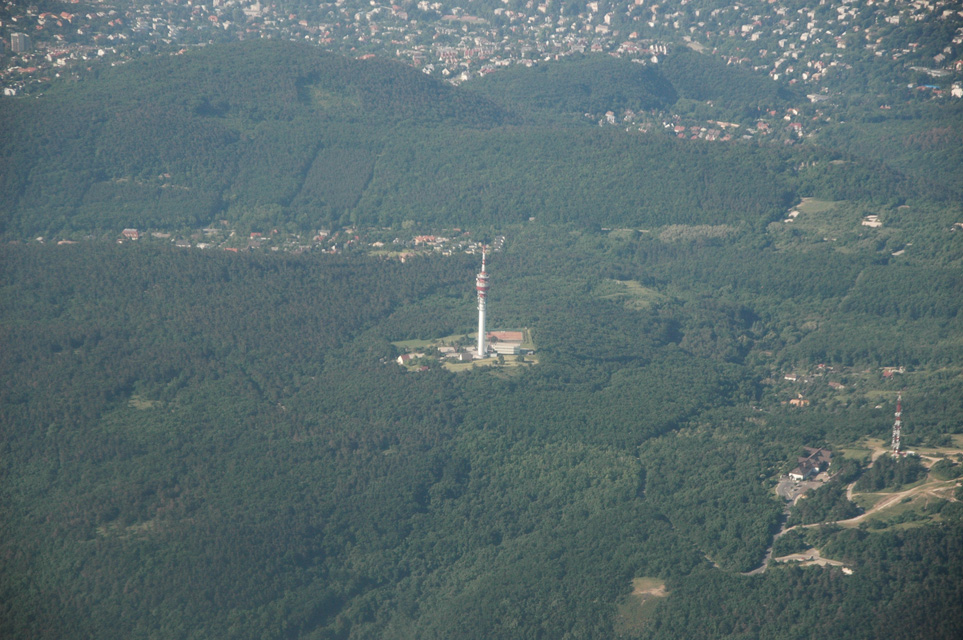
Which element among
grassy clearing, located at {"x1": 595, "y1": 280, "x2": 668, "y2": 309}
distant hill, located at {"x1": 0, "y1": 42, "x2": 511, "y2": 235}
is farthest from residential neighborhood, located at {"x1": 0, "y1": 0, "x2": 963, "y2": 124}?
grassy clearing, located at {"x1": 595, "y1": 280, "x2": 668, "y2": 309}

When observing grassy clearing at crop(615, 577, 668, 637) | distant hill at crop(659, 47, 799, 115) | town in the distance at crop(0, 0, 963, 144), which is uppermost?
town in the distance at crop(0, 0, 963, 144)

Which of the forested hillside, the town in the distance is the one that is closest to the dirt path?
the forested hillside

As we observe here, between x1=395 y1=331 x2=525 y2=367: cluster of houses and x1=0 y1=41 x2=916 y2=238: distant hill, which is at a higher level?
x1=0 y1=41 x2=916 y2=238: distant hill

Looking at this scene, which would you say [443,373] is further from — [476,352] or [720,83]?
[720,83]

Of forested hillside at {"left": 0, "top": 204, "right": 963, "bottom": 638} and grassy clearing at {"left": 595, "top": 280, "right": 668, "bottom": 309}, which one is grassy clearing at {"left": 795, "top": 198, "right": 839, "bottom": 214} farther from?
grassy clearing at {"left": 595, "top": 280, "right": 668, "bottom": 309}

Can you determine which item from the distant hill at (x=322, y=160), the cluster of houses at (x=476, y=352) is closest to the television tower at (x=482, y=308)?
the cluster of houses at (x=476, y=352)

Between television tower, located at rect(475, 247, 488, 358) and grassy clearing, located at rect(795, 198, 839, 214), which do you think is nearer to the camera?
television tower, located at rect(475, 247, 488, 358)

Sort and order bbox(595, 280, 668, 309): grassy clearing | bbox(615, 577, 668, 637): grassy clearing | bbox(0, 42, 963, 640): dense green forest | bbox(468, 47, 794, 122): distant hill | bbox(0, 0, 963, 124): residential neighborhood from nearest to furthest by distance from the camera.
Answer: bbox(615, 577, 668, 637): grassy clearing → bbox(0, 42, 963, 640): dense green forest → bbox(595, 280, 668, 309): grassy clearing → bbox(0, 0, 963, 124): residential neighborhood → bbox(468, 47, 794, 122): distant hill

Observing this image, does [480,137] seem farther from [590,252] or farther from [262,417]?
[262,417]

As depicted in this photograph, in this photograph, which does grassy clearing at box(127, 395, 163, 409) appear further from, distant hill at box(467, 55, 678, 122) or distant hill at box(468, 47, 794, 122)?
distant hill at box(467, 55, 678, 122)

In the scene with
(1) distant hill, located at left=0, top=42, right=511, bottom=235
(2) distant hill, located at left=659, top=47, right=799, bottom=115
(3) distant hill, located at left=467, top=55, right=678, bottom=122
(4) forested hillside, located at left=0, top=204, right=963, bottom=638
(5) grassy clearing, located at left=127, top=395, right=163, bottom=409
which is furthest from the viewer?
(2) distant hill, located at left=659, top=47, right=799, bottom=115
